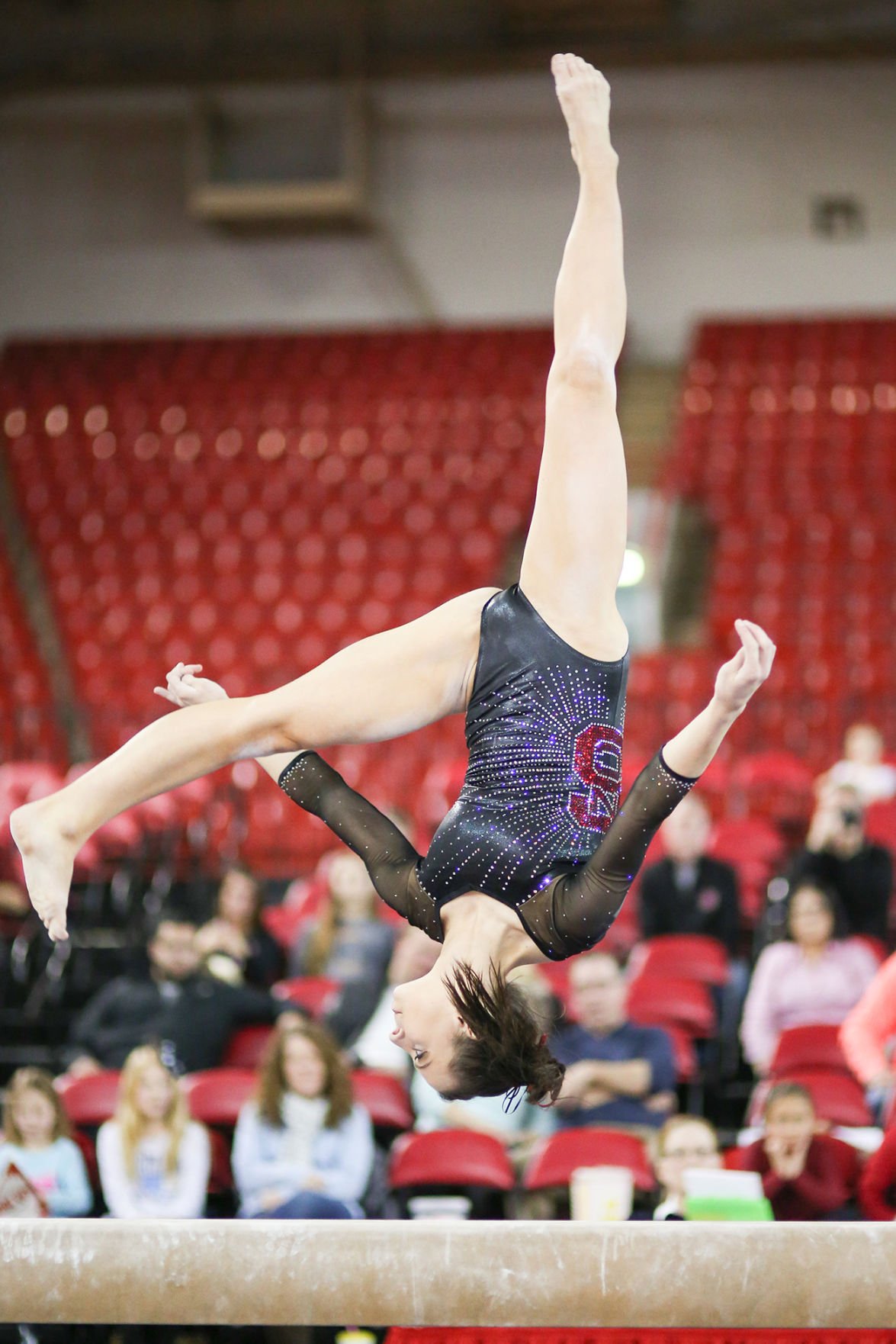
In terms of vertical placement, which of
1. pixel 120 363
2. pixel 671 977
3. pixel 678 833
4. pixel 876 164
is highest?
pixel 876 164

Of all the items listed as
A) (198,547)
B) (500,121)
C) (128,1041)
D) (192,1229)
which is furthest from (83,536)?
(192,1229)

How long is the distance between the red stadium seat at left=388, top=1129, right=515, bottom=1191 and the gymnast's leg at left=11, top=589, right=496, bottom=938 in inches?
75.6

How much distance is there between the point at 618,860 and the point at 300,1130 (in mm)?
2291

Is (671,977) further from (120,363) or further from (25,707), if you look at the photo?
(120,363)

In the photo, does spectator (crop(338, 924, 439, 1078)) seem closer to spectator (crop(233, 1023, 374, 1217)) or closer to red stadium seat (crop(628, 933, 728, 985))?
spectator (crop(233, 1023, 374, 1217))

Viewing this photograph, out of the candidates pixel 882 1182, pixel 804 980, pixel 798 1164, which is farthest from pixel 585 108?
pixel 804 980

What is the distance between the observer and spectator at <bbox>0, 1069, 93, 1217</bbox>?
15.1ft

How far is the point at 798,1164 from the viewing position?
430cm

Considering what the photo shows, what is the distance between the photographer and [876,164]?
1238 cm

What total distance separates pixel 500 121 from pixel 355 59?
4.34 ft

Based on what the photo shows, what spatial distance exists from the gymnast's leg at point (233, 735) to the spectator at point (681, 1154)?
1.95 m

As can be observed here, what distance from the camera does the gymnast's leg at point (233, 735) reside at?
3.07 metres

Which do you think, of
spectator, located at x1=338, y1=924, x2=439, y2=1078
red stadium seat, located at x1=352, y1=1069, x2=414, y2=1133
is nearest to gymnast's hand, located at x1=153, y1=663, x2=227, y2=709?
red stadium seat, located at x1=352, y1=1069, x2=414, y2=1133

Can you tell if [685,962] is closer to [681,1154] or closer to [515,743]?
[681,1154]
